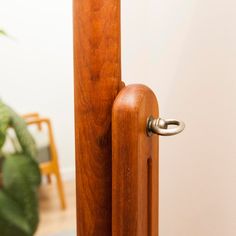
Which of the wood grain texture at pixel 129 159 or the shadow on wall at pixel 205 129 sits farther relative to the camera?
the shadow on wall at pixel 205 129

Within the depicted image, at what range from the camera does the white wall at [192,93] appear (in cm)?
60

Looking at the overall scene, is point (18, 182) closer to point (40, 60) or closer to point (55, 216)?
point (55, 216)

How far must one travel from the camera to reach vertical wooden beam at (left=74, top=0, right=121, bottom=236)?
448mm

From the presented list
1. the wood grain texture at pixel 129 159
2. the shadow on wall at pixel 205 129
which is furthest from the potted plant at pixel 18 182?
the shadow on wall at pixel 205 129

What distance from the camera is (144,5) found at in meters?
0.82

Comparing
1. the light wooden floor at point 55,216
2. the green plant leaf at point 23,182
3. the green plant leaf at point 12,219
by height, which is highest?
the green plant leaf at point 23,182

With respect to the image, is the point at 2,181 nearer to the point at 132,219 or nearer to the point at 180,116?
the point at 132,219

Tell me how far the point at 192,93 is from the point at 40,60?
6.77 ft

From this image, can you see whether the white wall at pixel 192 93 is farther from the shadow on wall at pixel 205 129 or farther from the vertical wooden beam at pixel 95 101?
the vertical wooden beam at pixel 95 101

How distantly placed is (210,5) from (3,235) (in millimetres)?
502

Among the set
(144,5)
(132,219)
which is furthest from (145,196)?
(144,5)

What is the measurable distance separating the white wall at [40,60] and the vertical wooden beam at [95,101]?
2.11 m

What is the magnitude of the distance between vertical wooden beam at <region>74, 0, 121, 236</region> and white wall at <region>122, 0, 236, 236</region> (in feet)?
0.75

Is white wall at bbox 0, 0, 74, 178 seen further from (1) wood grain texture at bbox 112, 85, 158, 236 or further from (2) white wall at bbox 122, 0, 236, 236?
(1) wood grain texture at bbox 112, 85, 158, 236
